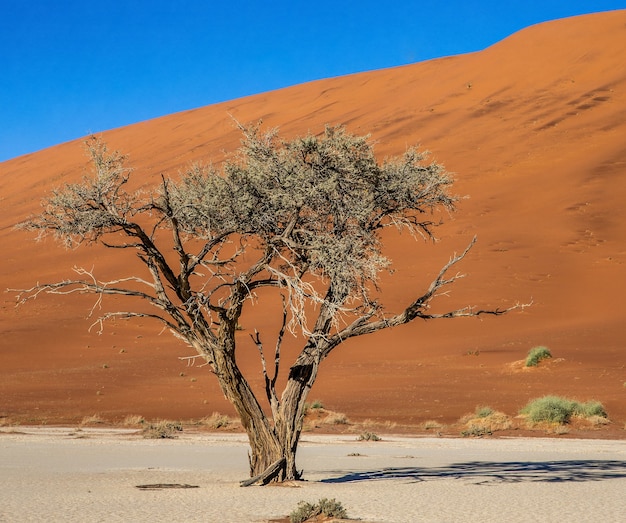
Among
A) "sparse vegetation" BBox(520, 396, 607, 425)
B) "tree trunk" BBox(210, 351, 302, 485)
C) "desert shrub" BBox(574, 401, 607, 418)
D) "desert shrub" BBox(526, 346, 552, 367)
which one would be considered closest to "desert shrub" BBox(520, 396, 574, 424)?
"sparse vegetation" BBox(520, 396, 607, 425)

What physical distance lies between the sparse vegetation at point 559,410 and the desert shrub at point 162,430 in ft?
28.9

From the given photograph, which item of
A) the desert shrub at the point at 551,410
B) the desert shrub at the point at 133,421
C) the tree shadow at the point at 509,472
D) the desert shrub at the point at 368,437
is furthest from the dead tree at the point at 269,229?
the desert shrub at the point at 133,421

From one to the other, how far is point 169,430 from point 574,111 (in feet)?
155

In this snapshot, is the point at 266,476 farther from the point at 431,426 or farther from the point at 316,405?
the point at 316,405

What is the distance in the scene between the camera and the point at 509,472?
13.9 m

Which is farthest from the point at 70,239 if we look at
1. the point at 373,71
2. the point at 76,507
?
the point at 373,71

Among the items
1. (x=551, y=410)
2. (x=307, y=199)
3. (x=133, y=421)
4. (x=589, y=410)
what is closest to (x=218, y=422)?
(x=133, y=421)

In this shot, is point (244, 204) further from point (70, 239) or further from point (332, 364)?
point (332, 364)

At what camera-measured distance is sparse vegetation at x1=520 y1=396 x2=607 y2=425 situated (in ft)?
72.4

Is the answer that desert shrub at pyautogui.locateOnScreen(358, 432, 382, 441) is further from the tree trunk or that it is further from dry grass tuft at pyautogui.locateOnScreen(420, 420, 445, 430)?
the tree trunk

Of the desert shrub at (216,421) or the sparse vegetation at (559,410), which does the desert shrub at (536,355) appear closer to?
the sparse vegetation at (559,410)

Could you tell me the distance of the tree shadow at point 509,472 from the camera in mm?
12853

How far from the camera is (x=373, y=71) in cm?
9219

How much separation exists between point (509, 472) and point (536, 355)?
52.7 feet
